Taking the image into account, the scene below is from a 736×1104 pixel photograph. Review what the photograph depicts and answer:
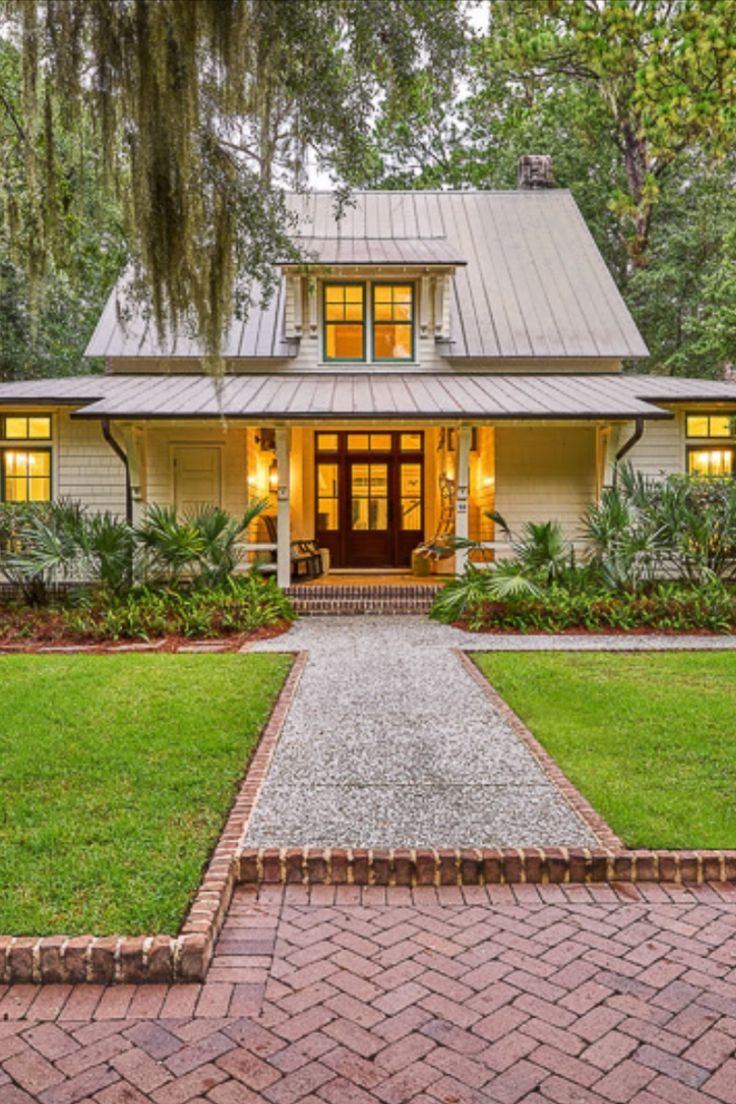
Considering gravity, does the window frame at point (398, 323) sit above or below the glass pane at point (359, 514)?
above

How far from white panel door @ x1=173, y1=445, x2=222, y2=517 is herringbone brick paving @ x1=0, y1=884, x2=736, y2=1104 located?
33.6 ft

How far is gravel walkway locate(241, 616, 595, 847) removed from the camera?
153 inches

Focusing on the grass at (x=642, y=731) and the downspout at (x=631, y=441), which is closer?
the grass at (x=642, y=731)

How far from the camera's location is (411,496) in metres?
14.4

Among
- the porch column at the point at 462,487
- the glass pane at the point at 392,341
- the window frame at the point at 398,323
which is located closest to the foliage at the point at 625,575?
the porch column at the point at 462,487

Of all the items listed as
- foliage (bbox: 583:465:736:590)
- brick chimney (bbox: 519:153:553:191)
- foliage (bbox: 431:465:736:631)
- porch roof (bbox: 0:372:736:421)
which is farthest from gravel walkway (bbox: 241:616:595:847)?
brick chimney (bbox: 519:153:553:191)

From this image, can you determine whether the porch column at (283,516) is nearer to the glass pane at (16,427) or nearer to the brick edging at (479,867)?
the glass pane at (16,427)

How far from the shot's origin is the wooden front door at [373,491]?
14.3 meters

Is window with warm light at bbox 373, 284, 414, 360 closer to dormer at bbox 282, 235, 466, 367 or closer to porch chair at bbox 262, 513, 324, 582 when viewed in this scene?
dormer at bbox 282, 235, 466, 367

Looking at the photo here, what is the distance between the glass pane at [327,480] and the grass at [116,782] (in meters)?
6.88

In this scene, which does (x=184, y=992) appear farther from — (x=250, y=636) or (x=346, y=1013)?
(x=250, y=636)

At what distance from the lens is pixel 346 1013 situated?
8.65 ft

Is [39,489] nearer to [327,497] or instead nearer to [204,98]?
[327,497]

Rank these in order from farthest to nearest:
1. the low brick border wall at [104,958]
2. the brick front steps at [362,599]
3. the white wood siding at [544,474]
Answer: the white wood siding at [544,474] < the brick front steps at [362,599] < the low brick border wall at [104,958]
